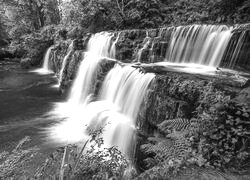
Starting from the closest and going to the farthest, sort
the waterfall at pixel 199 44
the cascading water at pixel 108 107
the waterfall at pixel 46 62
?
the cascading water at pixel 108 107 < the waterfall at pixel 199 44 < the waterfall at pixel 46 62

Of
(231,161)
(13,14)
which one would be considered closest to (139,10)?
(231,161)

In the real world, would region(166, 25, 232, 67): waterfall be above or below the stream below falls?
above

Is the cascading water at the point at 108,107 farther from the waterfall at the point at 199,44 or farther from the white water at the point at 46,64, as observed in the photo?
the white water at the point at 46,64

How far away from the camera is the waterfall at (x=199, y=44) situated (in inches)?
255

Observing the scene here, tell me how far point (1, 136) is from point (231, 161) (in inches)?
270

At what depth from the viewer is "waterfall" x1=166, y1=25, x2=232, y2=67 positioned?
Answer: 6.48 metres

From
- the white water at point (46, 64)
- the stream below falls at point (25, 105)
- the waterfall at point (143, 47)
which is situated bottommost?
the stream below falls at point (25, 105)

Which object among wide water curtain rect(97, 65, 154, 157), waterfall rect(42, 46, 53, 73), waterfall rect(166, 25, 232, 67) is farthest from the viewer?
waterfall rect(42, 46, 53, 73)

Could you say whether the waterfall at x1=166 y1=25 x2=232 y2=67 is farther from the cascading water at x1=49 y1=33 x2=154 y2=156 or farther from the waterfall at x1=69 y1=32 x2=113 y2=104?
the waterfall at x1=69 y1=32 x2=113 y2=104

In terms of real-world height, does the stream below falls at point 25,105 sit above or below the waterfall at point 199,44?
below

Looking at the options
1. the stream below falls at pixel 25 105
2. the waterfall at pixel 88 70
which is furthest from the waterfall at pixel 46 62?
the waterfall at pixel 88 70

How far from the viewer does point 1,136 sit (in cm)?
640

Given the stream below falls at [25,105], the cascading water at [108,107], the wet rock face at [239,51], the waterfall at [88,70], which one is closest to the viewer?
the cascading water at [108,107]

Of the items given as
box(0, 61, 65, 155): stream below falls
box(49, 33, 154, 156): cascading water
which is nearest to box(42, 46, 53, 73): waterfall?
box(0, 61, 65, 155): stream below falls
